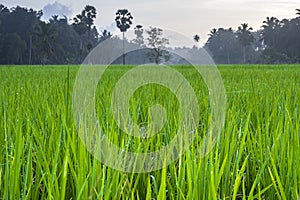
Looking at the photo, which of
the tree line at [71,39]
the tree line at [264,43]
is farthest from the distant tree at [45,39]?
the tree line at [264,43]

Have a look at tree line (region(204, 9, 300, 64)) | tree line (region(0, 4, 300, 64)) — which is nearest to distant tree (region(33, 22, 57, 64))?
tree line (region(0, 4, 300, 64))

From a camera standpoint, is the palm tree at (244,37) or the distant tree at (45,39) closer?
the distant tree at (45,39)

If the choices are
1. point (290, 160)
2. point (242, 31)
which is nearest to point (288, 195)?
point (290, 160)

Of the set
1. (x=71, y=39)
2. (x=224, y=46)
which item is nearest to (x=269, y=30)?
(x=224, y=46)

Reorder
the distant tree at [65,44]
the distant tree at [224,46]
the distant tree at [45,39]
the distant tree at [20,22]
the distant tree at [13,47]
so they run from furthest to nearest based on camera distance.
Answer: the distant tree at [224,46] < the distant tree at [65,44] < the distant tree at [20,22] < the distant tree at [45,39] < the distant tree at [13,47]

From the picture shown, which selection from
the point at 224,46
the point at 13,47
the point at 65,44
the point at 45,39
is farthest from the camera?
the point at 224,46

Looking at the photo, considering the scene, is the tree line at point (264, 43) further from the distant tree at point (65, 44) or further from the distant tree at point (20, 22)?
the distant tree at point (20, 22)

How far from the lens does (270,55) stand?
4934 centimetres

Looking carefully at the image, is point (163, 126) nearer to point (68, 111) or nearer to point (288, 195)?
point (68, 111)

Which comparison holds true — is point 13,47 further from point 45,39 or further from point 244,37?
point 244,37

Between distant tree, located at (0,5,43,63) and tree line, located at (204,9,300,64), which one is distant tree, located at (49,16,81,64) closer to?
distant tree, located at (0,5,43,63)

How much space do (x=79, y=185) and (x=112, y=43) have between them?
191 ft

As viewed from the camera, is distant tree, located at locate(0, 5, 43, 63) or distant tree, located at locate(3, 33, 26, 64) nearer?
distant tree, located at locate(3, 33, 26, 64)

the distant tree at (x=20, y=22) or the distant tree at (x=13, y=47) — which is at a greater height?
the distant tree at (x=20, y=22)
